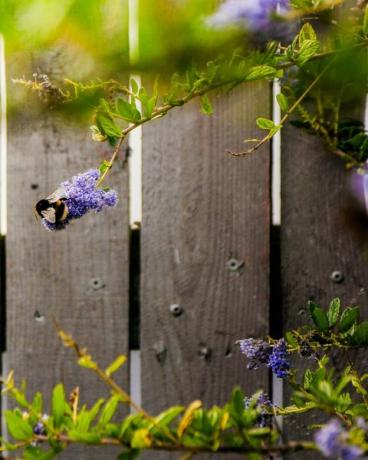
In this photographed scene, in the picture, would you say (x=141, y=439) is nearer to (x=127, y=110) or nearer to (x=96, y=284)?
(x=127, y=110)

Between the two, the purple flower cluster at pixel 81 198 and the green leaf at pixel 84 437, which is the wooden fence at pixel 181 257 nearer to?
the purple flower cluster at pixel 81 198

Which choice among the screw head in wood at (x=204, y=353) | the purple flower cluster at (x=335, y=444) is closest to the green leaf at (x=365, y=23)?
the purple flower cluster at (x=335, y=444)

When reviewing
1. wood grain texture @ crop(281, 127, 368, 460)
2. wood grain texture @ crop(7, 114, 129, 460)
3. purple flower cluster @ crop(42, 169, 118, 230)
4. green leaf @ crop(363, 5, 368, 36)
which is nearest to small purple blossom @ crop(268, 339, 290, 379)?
purple flower cluster @ crop(42, 169, 118, 230)

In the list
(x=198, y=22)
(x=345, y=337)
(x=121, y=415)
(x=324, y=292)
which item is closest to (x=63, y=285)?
(x=121, y=415)

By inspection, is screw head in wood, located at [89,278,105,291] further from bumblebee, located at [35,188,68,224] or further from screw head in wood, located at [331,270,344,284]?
bumblebee, located at [35,188,68,224]

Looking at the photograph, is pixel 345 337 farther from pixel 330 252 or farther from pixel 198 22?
pixel 330 252

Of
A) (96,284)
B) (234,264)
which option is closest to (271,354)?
(234,264)
